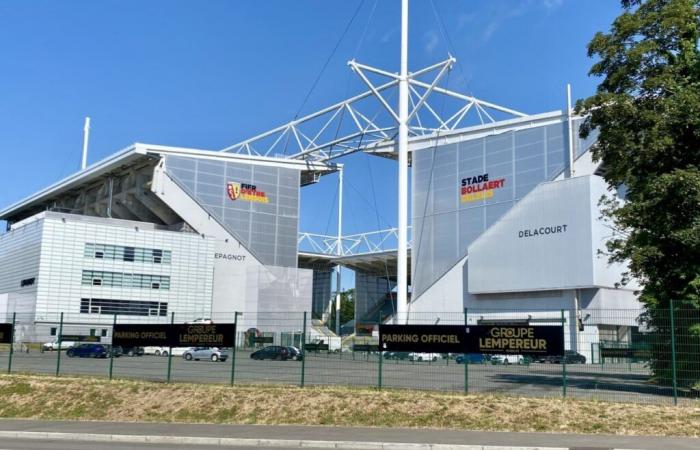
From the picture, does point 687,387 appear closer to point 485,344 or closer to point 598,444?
point 485,344

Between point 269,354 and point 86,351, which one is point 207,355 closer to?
point 269,354

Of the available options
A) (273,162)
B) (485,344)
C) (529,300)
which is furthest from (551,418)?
(273,162)

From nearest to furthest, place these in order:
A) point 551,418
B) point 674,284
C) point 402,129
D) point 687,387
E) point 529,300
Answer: point 551,418 → point 687,387 → point 674,284 → point 529,300 → point 402,129

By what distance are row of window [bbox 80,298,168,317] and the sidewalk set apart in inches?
2436

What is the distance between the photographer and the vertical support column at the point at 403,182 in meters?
68.8

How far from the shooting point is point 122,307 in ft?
260

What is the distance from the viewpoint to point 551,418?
16.8m

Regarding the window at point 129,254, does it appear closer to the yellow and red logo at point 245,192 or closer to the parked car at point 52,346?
the yellow and red logo at point 245,192

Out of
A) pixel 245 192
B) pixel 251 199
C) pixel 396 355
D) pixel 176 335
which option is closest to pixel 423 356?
pixel 396 355

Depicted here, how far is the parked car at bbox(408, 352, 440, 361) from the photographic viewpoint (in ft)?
73.1

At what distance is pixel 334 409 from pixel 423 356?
542 centimetres

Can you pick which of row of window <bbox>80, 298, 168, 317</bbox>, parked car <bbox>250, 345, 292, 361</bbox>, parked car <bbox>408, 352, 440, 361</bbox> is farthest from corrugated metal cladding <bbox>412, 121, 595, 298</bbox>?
parked car <bbox>408, 352, 440, 361</bbox>

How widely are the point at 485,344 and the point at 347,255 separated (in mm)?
85632

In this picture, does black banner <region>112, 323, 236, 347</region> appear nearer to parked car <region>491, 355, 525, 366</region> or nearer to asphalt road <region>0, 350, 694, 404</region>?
asphalt road <region>0, 350, 694, 404</region>
